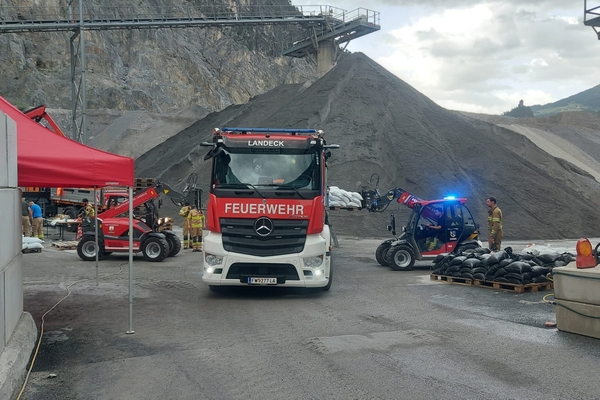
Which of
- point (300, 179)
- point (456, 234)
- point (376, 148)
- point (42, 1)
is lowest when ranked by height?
point (456, 234)

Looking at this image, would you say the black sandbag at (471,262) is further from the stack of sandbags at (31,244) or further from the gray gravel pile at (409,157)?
the stack of sandbags at (31,244)

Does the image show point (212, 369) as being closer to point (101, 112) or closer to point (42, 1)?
point (101, 112)

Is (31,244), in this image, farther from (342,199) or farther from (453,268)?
(453,268)

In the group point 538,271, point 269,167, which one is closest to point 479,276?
point 538,271

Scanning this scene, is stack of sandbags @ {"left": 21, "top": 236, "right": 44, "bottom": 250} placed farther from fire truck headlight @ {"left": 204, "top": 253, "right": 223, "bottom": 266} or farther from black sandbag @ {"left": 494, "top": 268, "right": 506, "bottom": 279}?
black sandbag @ {"left": 494, "top": 268, "right": 506, "bottom": 279}

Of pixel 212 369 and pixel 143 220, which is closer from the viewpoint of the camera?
pixel 212 369

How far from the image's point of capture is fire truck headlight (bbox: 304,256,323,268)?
1060 cm

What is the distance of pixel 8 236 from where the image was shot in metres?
6.30

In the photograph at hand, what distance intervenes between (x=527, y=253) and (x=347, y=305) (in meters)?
5.24

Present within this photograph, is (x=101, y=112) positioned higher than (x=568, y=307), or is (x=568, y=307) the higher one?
(x=101, y=112)

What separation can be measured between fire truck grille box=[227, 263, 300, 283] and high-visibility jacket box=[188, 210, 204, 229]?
889 centimetres

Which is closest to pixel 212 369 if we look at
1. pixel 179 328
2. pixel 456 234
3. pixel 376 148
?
pixel 179 328

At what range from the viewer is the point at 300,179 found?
429 inches

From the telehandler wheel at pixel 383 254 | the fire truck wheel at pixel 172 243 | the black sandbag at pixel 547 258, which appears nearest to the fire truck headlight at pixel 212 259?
the telehandler wheel at pixel 383 254
